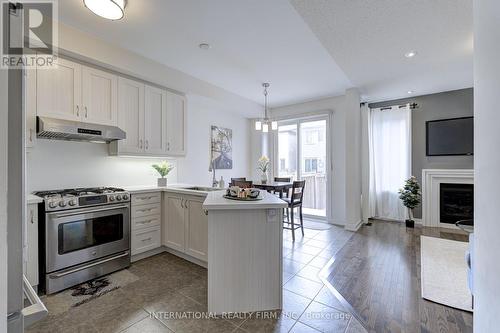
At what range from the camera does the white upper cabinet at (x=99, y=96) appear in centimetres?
259

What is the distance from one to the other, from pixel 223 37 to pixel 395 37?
1897 mm

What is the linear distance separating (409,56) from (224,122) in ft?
11.3

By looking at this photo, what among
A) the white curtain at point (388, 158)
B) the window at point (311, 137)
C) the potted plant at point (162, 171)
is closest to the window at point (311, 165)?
the window at point (311, 137)

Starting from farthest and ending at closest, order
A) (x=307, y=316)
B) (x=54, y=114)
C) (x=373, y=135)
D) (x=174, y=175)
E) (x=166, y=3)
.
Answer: (x=373, y=135) → (x=174, y=175) → (x=54, y=114) → (x=166, y=3) → (x=307, y=316)

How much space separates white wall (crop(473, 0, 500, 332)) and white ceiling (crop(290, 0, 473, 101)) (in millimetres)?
1404

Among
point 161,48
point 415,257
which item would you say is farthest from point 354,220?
point 161,48

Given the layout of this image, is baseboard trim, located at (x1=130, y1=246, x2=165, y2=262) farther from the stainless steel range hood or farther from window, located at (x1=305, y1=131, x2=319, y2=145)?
window, located at (x1=305, y1=131, x2=319, y2=145)

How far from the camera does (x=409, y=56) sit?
2877mm

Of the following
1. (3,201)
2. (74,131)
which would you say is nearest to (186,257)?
(74,131)

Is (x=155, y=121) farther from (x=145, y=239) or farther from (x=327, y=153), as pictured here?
(x=327, y=153)

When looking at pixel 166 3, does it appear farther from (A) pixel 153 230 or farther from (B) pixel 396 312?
(B) pixel 396 312

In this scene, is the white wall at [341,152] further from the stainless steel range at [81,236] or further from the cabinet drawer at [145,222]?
the stainless steel range at [81,236]

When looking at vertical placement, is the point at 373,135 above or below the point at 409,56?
below

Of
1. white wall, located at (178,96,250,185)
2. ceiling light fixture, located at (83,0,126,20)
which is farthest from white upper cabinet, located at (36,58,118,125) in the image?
white wall, located at (178,96,250,185)
